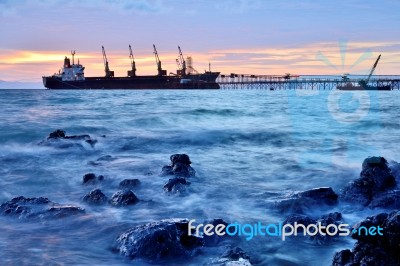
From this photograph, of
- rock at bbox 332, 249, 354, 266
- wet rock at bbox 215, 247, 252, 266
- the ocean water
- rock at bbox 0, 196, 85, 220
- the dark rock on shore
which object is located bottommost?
the ocean water

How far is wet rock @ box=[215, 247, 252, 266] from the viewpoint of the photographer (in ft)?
17.0

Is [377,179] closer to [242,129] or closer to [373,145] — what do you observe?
[373,145]

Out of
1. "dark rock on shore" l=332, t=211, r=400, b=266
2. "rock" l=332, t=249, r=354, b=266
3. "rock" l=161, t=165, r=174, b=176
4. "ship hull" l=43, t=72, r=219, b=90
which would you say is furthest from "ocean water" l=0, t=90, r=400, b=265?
"ship hull" l=43, t=72, r=219, b=90

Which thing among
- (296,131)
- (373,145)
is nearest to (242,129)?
(296,131)

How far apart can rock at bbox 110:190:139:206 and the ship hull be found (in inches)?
3739

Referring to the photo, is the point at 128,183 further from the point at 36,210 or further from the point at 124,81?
the point at 124,81

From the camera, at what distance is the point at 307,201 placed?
7832 mm

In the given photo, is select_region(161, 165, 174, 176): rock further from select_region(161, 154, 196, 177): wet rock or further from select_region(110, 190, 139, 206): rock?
select_region(110, 190, 139, 206): rock

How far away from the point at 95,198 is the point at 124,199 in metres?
0.65

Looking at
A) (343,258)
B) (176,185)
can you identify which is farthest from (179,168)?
(343,258)

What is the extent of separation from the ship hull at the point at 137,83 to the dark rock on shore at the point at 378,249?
98800 millimetres

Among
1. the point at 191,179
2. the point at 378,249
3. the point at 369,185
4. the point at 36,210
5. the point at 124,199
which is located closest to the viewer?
the point at 378,249

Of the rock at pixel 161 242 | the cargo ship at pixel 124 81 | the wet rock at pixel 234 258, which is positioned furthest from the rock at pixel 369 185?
the cargo ship at pixel 124 81

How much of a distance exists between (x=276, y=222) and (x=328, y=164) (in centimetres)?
568
